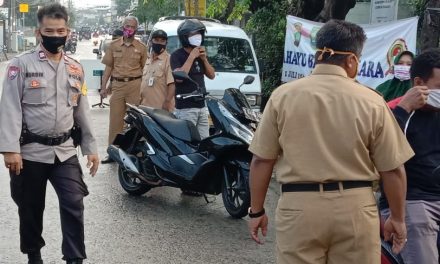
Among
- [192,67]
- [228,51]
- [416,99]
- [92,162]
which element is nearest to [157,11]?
[228,51]

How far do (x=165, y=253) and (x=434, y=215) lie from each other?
2.57 metres

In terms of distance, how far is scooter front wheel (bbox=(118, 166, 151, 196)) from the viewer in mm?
7109

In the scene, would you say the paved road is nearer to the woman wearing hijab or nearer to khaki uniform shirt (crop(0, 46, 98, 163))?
khaki uniform shirt (crop(0, 46, 98, 163))

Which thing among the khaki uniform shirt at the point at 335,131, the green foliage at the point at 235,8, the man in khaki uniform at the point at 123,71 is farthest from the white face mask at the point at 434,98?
the green foliage at the point at 235,8

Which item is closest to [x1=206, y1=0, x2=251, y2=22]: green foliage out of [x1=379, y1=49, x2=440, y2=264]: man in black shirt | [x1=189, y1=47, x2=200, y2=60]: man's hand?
[x1=189, y1=47, x2=200, y2=60]: man's hand

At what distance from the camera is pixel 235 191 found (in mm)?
6156

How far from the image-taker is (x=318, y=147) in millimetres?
2797

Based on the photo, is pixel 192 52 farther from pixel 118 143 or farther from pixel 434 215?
pixel 434 215

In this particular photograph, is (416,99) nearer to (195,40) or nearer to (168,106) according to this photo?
(195,40)

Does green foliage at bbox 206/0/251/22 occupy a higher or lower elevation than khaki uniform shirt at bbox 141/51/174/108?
higher

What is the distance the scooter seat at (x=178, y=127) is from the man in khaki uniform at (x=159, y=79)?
1230mm

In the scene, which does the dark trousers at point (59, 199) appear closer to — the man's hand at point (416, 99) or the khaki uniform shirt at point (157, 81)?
the man's hand at point (416, 99)

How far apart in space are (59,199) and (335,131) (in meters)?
2.31

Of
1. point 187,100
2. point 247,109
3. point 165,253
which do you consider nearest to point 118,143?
point 187,100
